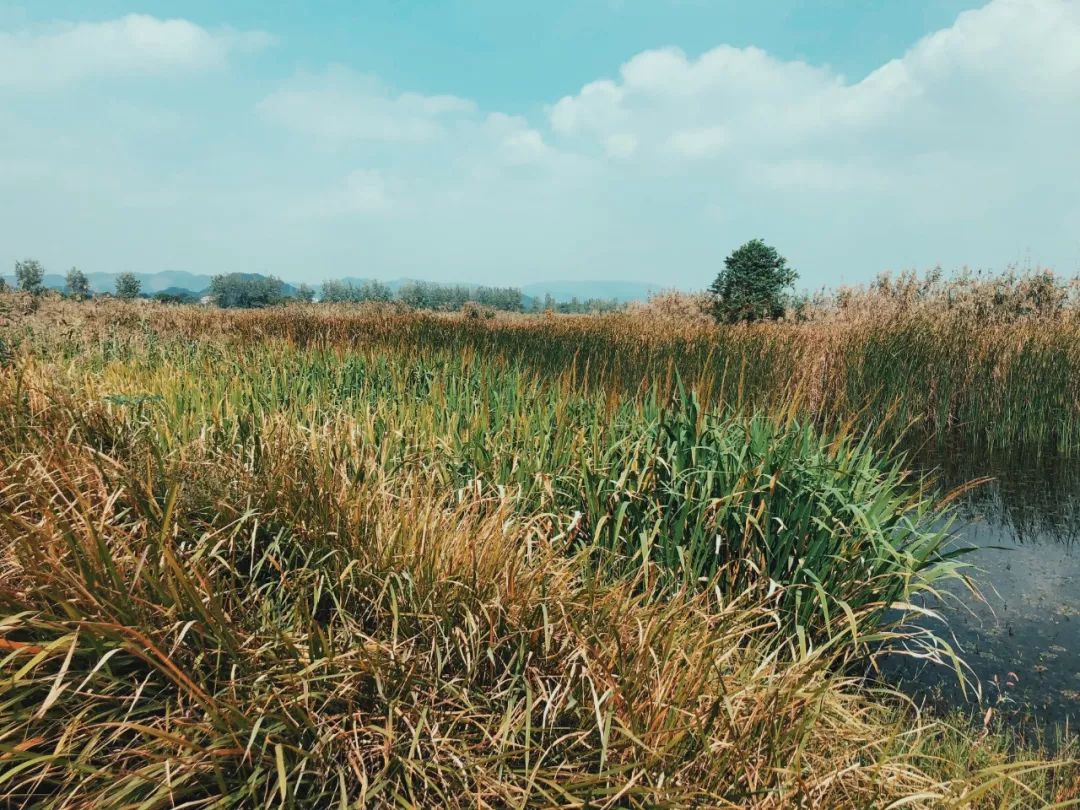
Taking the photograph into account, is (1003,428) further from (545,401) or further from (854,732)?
(854,732)

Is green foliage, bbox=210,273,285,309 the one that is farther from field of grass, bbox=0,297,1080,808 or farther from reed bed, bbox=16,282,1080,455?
field of grass, bbox=0,297,1080,808

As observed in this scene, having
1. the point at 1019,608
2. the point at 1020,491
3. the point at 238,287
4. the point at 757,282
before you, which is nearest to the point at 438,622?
the point at 1019,608

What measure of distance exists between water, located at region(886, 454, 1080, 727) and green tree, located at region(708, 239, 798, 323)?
14.0 m

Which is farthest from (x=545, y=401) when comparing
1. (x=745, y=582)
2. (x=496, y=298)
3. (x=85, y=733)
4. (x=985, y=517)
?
(x=496, y=298)

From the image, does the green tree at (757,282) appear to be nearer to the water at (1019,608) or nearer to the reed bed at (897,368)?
the reed bed at (897,368)

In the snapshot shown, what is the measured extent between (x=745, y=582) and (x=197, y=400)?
3.66m

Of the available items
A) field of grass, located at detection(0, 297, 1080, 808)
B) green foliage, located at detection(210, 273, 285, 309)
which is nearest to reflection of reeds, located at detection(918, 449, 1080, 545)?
field of grass, located at detection(0, 297, 1080, 808)

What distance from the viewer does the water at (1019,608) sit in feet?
10.7

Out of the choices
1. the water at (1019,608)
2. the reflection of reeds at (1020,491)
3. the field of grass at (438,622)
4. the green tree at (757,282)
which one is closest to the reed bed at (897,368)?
the reflection of reeds at (1020,491)

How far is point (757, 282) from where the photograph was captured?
20.1m

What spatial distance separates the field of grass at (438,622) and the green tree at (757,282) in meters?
17.6

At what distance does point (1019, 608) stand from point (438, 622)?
4.42 metres

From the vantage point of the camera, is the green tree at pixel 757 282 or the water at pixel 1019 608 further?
the green tree at pixel 757 282

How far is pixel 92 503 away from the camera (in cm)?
263
